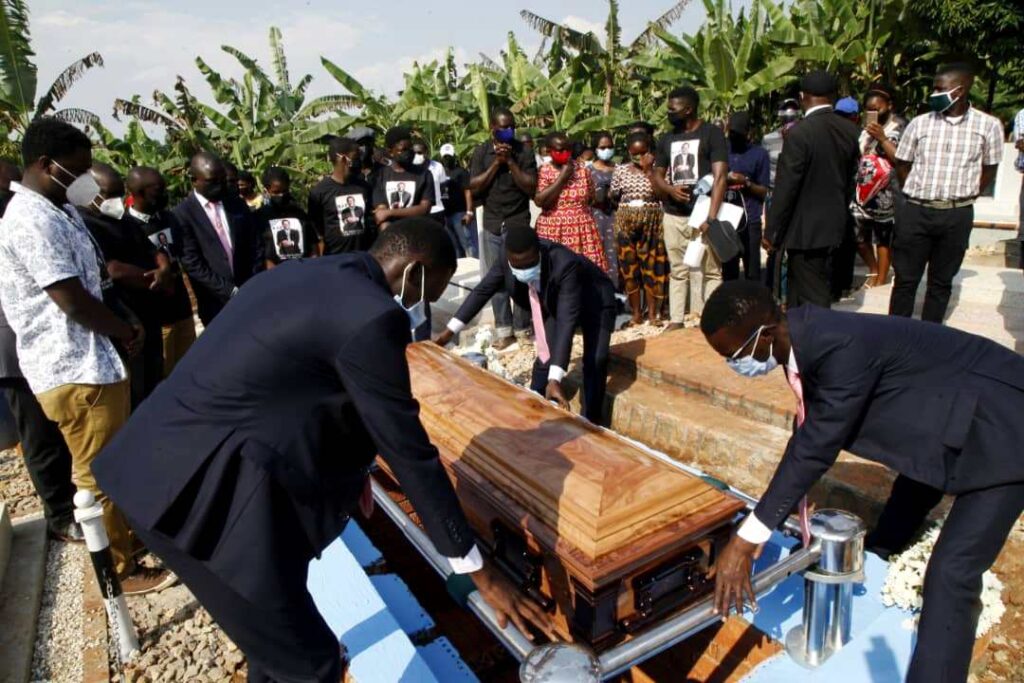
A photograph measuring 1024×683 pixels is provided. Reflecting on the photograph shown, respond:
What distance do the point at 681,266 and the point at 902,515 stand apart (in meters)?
2.97

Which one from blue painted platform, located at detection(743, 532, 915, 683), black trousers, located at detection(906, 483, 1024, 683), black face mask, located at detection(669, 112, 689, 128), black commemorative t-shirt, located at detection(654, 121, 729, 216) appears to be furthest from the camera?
black face mask, located at detection(669, 112, 689, 128)

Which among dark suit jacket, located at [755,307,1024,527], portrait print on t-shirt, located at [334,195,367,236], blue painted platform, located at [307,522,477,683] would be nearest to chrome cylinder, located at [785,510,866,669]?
dark suit jacket, located at [755,307,1024,527]

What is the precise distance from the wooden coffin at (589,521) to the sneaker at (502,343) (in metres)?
3.17

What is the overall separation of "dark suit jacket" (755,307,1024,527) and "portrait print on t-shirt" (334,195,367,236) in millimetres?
4006

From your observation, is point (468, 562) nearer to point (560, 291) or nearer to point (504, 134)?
point (560, 291)

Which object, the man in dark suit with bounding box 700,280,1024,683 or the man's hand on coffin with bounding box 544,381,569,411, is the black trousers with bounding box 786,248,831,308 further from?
the man in dark suit with bounding box 700,280,1024,683

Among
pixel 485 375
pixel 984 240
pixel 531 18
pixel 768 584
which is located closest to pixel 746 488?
pixel 485 375

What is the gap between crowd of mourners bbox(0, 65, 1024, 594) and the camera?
2.59 metres

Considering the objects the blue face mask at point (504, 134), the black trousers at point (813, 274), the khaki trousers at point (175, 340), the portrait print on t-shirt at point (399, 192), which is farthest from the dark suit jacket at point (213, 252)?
the black trousers at point (813, 274)

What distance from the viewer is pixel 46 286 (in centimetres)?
246

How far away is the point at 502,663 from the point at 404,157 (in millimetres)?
4239

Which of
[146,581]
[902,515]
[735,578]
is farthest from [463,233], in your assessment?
[735,578]

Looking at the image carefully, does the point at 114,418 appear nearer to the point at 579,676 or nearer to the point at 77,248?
the point at 77,248

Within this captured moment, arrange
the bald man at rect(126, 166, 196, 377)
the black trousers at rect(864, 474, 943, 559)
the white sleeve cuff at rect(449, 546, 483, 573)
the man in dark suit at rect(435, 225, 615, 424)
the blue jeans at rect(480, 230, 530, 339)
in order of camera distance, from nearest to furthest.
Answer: the white sleeve cuff at rect(449, 546, 483, 573)
the black trousers at rect(864, 474, 943, 559)
the man in dark suit at rect(435, 225, 615, 424)
the bald man at rect(126, 166, 196, 377)
the blue jeans at rect(480, 230, 530, 339)
